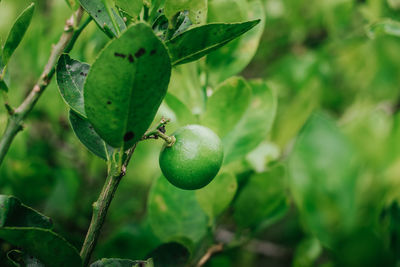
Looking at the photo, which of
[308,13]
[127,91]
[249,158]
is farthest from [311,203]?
[308,13]

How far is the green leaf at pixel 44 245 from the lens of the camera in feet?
2.05

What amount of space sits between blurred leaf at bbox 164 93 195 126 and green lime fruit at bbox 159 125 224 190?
22 centimetres

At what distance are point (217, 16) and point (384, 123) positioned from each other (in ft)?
2.87

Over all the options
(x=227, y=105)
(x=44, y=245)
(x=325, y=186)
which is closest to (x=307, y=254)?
(x=325, y=186)

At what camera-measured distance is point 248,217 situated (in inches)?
42.8

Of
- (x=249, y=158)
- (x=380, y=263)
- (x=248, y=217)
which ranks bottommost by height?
(x=380, y=263)

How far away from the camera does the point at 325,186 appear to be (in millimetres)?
1064

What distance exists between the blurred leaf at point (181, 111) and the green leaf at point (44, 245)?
1.29ft

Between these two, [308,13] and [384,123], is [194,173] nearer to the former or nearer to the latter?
[384,123]

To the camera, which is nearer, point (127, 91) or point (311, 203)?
point (127, 91)

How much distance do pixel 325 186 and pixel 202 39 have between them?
62cm

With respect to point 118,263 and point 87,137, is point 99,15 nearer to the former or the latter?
point 87,137

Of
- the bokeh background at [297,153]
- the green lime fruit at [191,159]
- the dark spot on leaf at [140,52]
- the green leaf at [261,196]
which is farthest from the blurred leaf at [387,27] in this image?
the dark spot on leaf at [140,52]

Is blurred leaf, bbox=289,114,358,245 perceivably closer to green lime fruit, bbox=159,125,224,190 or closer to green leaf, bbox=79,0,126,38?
green lime fruit, bbox=159,125,224,190
